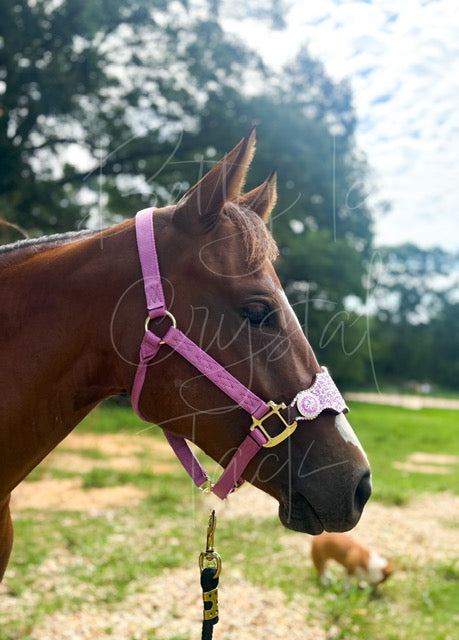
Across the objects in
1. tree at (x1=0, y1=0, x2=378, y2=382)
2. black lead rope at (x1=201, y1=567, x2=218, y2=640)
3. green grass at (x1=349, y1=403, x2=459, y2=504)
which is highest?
tree at (x1=0, y1=0, x2=378, y2=382)

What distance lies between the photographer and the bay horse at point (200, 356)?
1765 millimetres

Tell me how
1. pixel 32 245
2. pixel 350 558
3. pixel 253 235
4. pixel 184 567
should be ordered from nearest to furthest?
pixel 253 235, pixel 32 245, pixel 350 558, pixel 184 567

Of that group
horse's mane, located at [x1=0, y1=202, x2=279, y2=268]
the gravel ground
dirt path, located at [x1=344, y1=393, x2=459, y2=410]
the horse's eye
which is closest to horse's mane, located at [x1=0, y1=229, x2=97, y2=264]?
horse's mane, located at [x1=0, y1=202, x2=279, y2=268]

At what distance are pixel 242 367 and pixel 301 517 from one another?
0.55m

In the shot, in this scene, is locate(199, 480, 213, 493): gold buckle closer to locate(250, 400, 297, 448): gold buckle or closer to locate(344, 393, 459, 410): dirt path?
locate(250, 400, 297, 448): gold buckle

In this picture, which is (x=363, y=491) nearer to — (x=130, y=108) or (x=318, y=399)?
(x=318, y=399)

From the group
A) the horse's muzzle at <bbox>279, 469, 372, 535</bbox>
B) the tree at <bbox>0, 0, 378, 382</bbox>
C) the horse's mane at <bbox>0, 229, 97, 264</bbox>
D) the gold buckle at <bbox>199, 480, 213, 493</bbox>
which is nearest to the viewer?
the horse's muzzle at <bbox>279, 469, 372, 535</bbox>

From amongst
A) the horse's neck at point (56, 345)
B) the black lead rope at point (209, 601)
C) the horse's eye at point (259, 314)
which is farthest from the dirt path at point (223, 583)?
the horse's eye at point (259, 314)

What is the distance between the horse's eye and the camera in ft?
5.87

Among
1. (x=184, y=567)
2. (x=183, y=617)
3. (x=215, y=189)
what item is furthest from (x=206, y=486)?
(x=184, y=567)

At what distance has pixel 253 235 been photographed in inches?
72.7

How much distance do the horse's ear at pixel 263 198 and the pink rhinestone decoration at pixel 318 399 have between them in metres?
0.74

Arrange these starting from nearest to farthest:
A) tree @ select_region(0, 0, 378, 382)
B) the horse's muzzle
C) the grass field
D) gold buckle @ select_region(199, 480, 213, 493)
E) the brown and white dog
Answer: the horse's muzzle
gold buckle @ select_region(199, 480, 213, 493)
the grass field
the brown and white dog
tree @ select_region(0, 0, 378, 382)

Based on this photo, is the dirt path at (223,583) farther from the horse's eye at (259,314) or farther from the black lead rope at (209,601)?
the horse's eye at (259,314)
